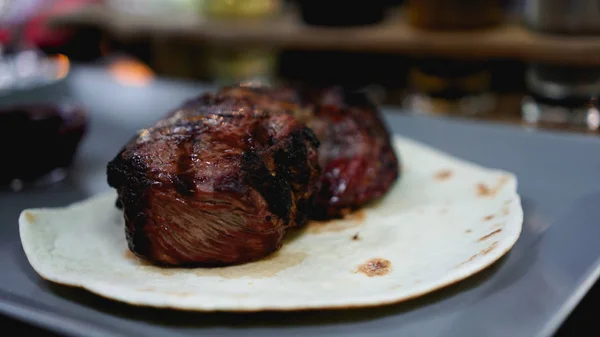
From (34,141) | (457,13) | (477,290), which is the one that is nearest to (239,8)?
(457,13)

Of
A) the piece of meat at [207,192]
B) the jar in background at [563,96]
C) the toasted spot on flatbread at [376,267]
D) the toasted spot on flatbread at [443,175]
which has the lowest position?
the jar in background at [563,96]

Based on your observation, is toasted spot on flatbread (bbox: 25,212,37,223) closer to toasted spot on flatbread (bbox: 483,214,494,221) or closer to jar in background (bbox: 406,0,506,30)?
toasted spot on flatbread (bbox: 483,214,494,221)

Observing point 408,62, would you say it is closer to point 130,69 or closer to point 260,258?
point 130,69

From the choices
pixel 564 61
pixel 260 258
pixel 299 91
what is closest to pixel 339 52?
pixel 564 61

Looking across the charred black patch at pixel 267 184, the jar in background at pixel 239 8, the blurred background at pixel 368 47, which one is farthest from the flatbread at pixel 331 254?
the jar in background at pixel 239 8

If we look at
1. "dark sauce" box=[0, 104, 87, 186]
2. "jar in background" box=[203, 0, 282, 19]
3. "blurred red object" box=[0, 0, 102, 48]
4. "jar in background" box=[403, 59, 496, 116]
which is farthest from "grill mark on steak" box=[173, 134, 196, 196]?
"blurred red object" box=[0, 0, 102, 48]

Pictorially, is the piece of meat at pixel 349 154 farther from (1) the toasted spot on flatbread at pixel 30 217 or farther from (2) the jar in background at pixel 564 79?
(2) the jar in background at pixel 564 79
